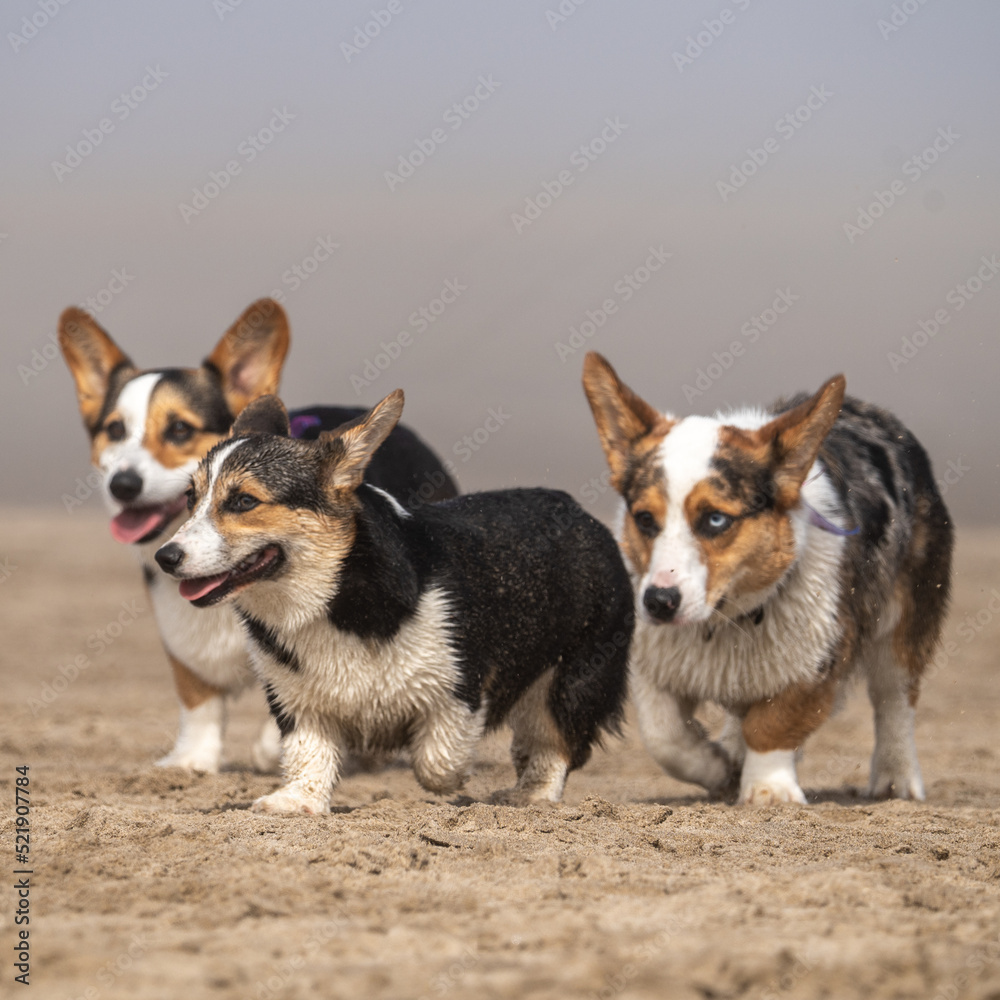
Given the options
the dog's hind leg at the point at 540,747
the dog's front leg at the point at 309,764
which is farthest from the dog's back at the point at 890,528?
the dog's front leg at the point at 309,764

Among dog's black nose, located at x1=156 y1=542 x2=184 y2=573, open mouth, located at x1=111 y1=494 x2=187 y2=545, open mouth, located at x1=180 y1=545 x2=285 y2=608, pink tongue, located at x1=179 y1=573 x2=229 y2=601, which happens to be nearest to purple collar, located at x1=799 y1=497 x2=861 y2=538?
open mouth, located at x1=180 y1=545 x2=285 y2=608

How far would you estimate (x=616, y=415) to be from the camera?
609cm

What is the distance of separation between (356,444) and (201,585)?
0.74m

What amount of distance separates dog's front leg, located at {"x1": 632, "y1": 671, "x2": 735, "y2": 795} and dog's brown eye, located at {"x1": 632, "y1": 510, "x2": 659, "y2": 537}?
0.84 m

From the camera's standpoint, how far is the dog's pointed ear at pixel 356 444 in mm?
4914

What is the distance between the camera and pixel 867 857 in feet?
14.2

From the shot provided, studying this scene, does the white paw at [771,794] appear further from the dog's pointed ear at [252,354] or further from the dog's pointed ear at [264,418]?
the dog's pointed ear at [252,354]

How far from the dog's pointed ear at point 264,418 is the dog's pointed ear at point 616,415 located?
139 cm

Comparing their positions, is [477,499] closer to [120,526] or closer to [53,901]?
[120,526]

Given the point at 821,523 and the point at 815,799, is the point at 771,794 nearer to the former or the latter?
the point at 815,799

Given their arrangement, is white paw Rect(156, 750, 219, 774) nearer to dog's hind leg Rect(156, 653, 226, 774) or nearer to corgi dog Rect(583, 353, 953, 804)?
dog's hind leg Rect(156, 653, 226, 774)

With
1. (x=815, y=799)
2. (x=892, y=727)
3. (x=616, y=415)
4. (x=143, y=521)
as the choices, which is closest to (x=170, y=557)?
(x=143, y=521)

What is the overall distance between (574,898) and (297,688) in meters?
1.69

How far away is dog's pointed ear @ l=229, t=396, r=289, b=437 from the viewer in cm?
534
